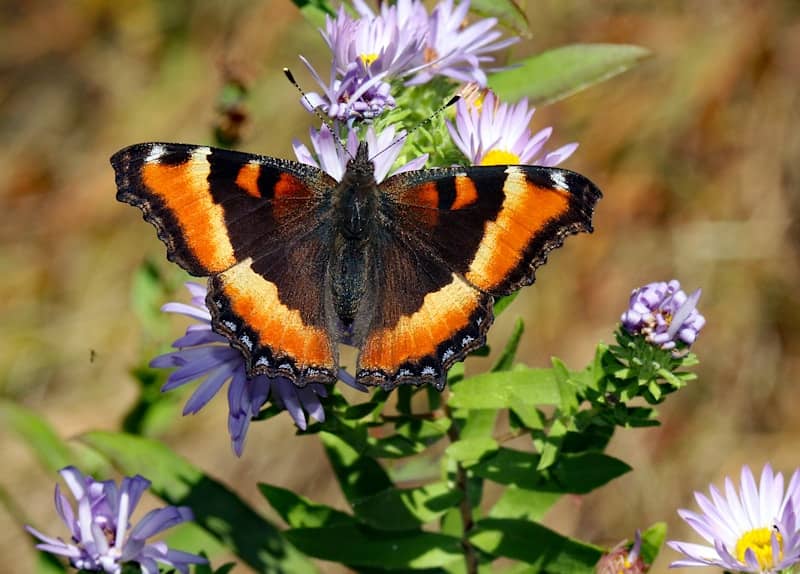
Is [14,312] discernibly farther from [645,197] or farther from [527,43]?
[645,197]

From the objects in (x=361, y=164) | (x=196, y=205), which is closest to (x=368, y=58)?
(x=361, y=164)

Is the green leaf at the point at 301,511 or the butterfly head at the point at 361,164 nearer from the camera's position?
the butterfly head at the point at 361,164

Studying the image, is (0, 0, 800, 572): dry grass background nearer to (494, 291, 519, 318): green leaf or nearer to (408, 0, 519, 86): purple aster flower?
(408, 0, 519, 86): purple aster flower

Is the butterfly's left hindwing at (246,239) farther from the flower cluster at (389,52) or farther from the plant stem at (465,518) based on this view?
the plant stem at (465,518)

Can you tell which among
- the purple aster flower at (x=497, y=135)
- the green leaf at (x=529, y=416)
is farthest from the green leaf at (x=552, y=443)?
the purple aster flower at (x=497, y=135)

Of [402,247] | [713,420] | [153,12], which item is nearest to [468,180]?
[402,247]

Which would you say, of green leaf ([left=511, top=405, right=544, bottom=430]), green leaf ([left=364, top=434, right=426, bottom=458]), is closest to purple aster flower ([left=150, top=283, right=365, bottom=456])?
green leaf ([left=364, top=434, right=426, bottom=458])
